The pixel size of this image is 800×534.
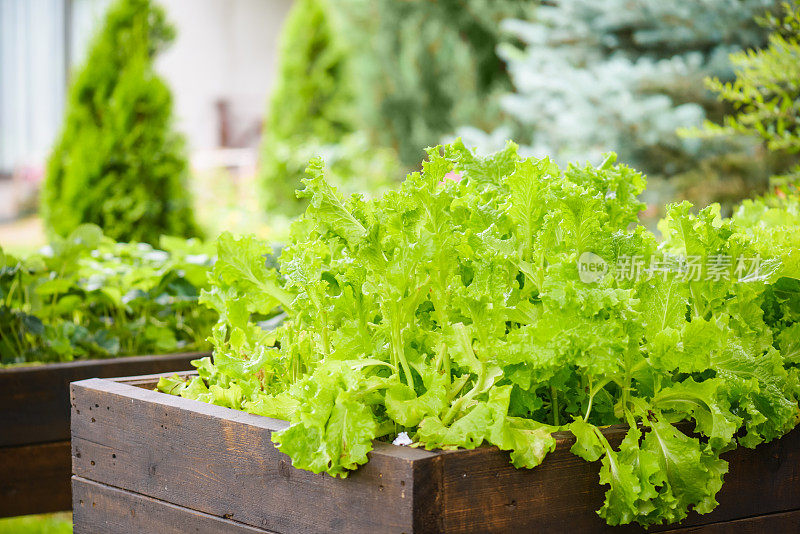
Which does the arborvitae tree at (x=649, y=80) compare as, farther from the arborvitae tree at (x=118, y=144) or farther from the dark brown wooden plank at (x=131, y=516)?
the dark brown wooden plank at (x=131, y=516)

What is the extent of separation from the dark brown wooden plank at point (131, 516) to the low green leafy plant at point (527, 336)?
0.17 meters

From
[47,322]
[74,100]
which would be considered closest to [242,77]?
[74,100]

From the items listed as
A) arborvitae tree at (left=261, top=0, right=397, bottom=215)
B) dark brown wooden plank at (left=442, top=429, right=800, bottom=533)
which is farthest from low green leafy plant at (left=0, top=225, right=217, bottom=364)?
arborvitae tree at (left=261, top=0, right=397, bottom=215)

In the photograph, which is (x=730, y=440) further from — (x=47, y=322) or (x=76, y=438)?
(x=47, y=322)

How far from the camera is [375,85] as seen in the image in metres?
6.25

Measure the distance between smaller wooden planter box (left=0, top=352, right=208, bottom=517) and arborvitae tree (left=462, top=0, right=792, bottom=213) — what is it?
2.31m

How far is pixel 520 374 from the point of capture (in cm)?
100

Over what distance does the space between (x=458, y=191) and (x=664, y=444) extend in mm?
457

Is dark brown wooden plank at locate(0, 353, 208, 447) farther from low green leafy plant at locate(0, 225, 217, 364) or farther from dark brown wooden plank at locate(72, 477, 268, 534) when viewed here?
dark brown wooden plank at locate(72, 477, 268, 534)

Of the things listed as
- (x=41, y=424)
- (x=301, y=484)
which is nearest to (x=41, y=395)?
(x=41, y=424)

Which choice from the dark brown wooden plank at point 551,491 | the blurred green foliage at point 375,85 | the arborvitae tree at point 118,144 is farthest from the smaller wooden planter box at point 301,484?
the blurred green foliage at point 375,85

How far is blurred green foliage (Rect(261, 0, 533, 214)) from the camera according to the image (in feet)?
19.2

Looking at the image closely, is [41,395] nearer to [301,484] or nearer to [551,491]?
[301,484]

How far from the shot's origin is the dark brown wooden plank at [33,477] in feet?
6.52
